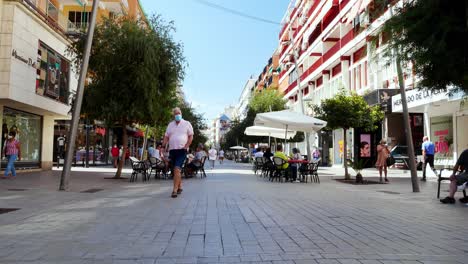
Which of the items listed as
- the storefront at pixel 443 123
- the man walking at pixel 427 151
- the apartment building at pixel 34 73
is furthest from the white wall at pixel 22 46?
the storefront at pixel 443 123

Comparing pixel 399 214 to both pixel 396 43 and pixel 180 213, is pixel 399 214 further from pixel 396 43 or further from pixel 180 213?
pixel 180 213

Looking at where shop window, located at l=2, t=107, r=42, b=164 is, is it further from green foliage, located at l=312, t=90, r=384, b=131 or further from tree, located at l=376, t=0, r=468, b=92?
tree, located at l=376, t=0, r=468, b=92

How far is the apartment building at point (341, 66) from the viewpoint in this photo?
668 cm

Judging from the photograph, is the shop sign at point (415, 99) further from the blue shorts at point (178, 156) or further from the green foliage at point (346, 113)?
the blue shorts at point (178, 156)

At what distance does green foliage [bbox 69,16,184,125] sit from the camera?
53.5 feet

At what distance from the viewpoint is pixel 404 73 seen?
682 centimetres

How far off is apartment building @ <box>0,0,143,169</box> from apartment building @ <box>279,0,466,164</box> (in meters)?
12.6

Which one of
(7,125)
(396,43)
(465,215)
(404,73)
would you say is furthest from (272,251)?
(7,125)

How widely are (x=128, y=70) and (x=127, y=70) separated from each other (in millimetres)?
37

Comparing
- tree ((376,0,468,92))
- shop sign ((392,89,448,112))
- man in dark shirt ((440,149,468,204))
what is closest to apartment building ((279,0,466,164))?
tree ((376,0,468,92))

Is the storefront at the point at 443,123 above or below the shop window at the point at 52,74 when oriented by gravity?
below

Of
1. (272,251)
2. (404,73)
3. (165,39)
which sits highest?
(165,39)

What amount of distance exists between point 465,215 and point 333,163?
107 feet

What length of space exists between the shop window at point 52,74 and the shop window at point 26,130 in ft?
4.99
